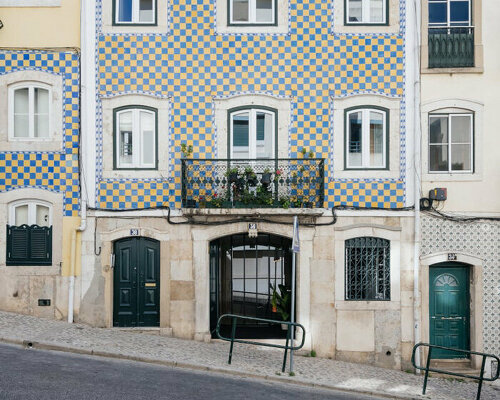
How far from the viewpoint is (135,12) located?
1305 centimetres

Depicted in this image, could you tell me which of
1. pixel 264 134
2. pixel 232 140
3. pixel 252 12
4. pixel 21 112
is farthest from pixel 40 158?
pixel 252 12

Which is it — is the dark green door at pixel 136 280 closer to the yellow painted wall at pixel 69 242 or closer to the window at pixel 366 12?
the yellow painted wall at pixel 69 242

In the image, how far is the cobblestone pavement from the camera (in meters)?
10.6

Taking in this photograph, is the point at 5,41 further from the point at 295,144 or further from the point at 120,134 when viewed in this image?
the point at 295,144

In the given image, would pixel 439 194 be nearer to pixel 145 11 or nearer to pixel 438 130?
pixel 438 130

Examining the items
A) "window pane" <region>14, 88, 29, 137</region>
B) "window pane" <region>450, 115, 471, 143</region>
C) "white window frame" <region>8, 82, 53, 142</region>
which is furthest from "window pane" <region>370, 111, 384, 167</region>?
"window pane" <region>14, 88, 29, 137</region>

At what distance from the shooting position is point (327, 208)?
42.7 feet

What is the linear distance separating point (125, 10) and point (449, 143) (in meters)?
7.10

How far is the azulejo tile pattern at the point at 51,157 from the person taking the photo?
1293 centimetres

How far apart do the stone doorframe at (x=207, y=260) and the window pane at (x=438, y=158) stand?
2.81m

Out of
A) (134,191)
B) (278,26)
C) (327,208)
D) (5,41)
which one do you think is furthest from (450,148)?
(5,41)

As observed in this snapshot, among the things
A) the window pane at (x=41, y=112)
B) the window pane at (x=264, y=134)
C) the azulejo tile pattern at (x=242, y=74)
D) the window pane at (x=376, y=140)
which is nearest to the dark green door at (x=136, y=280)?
the azulejo tile pattern at (x=242, y=74)

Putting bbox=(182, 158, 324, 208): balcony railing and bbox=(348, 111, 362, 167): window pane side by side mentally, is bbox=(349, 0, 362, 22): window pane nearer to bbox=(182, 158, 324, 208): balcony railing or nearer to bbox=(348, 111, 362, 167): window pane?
bbox=(348, 111, 362, 167): window pane

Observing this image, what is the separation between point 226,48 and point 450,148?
4969mm
